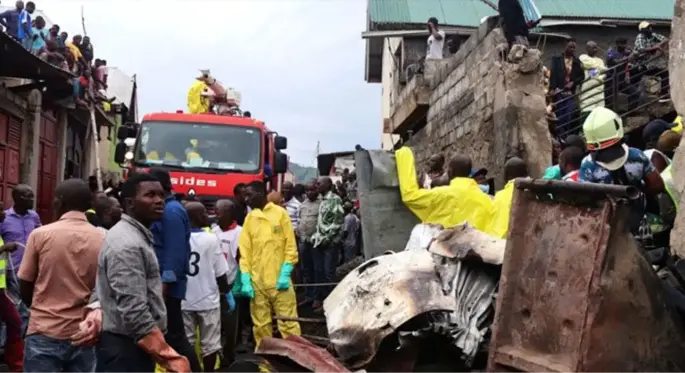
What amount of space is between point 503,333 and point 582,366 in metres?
0.45

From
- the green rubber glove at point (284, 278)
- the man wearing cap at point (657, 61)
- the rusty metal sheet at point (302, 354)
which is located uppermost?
the man wearing cap at point (657, 61)

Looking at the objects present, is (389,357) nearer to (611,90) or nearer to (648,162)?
(648,162)

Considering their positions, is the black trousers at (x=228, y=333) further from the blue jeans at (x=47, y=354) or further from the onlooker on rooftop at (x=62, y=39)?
the onlooker on rooftop at (x=62, y=39)

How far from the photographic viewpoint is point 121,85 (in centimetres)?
3042

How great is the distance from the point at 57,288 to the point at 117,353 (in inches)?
41.3

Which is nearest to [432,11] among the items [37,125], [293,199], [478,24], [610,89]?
[478,24]

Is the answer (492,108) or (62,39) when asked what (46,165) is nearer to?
(62,39)

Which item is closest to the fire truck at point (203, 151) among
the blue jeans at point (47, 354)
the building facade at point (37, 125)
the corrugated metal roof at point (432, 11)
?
the building facade at point (37, 125)

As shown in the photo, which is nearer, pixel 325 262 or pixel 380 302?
pixel 380 302

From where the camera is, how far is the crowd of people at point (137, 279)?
148 inches

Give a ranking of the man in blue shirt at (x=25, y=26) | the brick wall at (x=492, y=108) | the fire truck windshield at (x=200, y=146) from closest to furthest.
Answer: the brick wall at (x=492, y=108), the fire truck windshield at (x=200, y=146), the man in blue shirt at (x=25, y=26)

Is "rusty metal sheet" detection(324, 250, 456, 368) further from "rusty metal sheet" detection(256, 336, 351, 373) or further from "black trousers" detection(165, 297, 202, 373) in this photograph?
"black trousers" detection(165, 297, 202, 373)

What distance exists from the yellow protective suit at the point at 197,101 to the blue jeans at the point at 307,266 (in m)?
3.48

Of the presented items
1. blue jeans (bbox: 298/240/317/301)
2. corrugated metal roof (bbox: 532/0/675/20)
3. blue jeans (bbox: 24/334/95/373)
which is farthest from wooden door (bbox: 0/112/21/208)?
corrugated metal roof (bbox: 532/0/675/20)
